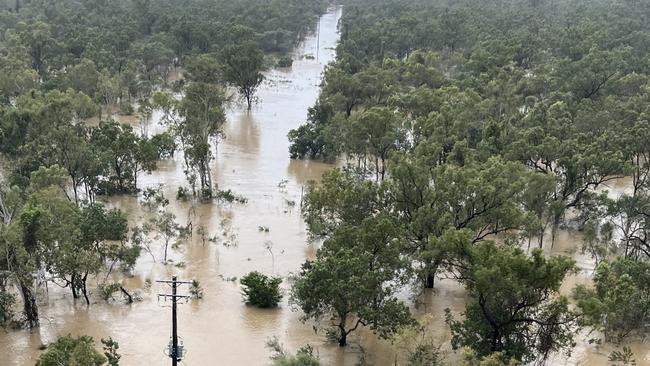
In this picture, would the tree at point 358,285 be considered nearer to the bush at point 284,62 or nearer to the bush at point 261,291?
the bush at point 261,291

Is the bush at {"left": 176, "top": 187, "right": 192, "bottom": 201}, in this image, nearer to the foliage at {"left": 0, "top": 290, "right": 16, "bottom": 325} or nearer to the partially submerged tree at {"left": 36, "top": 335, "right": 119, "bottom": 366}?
Result: the foliage at {"left": 0, "top": 290, "right": 16, "bottom": 325}

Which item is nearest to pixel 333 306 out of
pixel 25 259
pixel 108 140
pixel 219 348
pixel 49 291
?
pixel 219 348

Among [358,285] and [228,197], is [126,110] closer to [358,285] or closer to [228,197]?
[228,197]

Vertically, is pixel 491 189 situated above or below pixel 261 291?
above

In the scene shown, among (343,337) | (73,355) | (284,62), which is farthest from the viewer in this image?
(284,62)

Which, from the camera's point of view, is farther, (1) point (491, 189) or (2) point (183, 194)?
(2) point (183, 194)

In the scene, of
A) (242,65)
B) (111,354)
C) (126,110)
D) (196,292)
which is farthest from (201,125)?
(111,354)
